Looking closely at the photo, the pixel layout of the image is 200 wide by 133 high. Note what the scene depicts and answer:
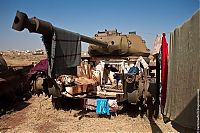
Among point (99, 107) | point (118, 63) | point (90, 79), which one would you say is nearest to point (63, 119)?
point (99, 107)

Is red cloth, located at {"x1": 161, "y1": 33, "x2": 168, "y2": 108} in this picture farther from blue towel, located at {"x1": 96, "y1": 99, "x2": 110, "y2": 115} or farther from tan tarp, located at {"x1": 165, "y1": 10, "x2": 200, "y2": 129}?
blue towel, located at {"x1": 96, "y1": 99, "x2": 110, "y2": 115}

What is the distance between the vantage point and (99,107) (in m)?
9.38

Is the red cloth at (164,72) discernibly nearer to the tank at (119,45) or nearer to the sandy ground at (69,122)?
the sandy ground at (69,122)

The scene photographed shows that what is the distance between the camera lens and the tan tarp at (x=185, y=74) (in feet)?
9.05

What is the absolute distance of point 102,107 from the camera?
9336 millimetres

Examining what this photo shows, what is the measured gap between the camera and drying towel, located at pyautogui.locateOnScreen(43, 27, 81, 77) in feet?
17.1

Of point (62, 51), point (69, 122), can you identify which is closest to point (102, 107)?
point (69, 122)

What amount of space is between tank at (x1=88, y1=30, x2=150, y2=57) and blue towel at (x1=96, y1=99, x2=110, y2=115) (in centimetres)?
261

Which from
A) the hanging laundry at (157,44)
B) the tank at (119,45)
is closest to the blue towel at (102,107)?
the tank at (119,45)

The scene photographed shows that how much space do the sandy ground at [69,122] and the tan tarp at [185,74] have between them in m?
4.49

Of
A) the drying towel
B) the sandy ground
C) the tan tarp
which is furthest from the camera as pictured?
the sandy ground

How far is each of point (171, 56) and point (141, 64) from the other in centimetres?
702

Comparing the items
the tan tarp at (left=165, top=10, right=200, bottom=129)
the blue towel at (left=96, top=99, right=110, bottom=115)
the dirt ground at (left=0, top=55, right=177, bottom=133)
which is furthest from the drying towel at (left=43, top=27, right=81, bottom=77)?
the blue towel at (left=96, top=99, right=110, bottom=115)

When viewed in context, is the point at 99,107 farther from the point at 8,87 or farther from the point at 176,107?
the point at 176,107
